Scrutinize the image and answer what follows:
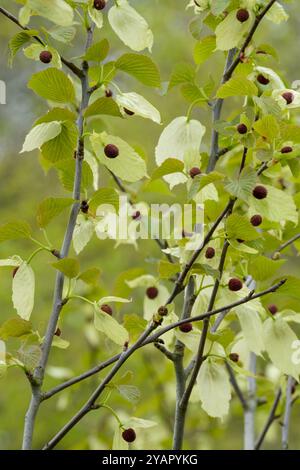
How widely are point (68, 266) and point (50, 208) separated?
0.08 m

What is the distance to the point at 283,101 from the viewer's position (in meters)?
0.98

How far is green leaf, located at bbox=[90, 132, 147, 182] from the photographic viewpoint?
946mm

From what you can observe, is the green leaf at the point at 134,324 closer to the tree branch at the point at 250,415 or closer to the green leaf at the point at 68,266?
the green leaf at the point at 68,266

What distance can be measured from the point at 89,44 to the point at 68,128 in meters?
0.11

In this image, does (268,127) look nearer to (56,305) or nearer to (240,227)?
(240,227)

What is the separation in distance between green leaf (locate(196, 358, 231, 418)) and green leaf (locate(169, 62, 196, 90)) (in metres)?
0.42

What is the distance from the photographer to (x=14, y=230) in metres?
0.93

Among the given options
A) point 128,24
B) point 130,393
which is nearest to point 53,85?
point 128,24

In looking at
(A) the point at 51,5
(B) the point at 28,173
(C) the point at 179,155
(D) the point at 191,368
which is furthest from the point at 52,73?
(B) the point at 28,173

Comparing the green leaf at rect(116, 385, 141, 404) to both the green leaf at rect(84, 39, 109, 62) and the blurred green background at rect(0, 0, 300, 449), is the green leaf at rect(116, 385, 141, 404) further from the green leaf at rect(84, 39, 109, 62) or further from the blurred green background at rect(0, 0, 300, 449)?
the blurred green background at rect(0, 0, 300, 449)

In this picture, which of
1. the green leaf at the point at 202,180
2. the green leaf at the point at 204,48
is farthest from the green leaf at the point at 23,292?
the green leaf at the point at 204,48

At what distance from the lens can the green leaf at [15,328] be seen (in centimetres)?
92

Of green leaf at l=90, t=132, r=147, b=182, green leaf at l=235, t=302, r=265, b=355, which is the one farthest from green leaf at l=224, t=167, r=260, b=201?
green leaf at l=235, t=302, r=265, b=355
